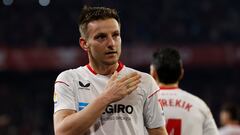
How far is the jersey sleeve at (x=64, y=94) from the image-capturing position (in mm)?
2777

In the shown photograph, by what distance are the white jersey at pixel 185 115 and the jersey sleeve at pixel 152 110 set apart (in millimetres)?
935

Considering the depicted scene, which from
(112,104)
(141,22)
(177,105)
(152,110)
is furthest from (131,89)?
(141,22)

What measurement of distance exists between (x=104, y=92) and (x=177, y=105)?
131cm

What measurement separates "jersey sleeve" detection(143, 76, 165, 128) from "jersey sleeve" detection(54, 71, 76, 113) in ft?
1.23

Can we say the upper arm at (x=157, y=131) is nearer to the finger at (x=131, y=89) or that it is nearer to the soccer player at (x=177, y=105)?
the finger at (x=131, y=89)

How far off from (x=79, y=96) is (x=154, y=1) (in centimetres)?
1499

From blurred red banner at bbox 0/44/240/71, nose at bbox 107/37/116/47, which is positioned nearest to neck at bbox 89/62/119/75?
nose at bbox 107/37/116/47

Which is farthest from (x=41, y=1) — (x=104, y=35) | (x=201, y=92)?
(x=104, y=35)

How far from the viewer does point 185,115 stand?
386 centimetres

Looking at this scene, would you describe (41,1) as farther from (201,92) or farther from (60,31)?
(201,92)

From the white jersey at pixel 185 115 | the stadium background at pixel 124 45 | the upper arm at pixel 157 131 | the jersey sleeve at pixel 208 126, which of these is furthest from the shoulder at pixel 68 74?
the stadium background at pixel 124 45

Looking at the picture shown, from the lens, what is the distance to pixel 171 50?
400 cm

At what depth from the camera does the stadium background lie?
15695 millimetres

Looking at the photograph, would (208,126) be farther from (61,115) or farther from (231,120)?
(231,120)
